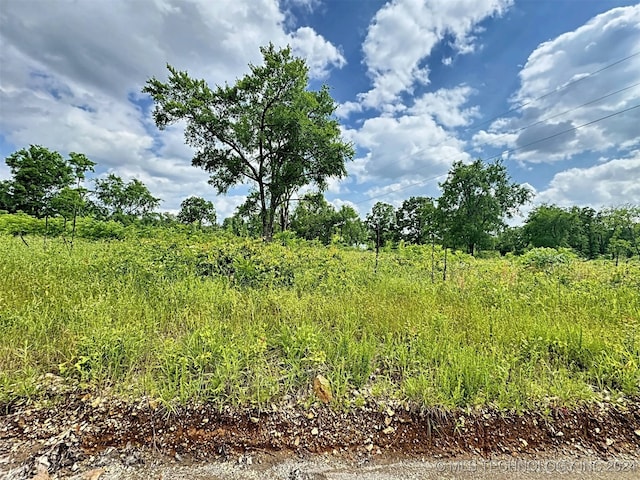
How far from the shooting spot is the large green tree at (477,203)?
2539 cm

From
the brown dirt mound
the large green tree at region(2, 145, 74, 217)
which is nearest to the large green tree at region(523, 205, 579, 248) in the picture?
the brown dirt mound

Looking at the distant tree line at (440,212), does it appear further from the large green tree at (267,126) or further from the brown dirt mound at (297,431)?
the brown dirt mound at (297,431)

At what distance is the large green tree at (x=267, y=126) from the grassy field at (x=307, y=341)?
40.8ft

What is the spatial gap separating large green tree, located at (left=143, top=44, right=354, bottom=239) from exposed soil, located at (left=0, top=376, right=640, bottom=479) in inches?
560

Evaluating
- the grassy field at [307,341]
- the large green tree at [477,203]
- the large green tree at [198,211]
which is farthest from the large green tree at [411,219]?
the grassy field at [307,341]

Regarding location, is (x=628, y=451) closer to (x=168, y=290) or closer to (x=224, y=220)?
(x=168, y=290)

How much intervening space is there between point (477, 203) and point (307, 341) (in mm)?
27489

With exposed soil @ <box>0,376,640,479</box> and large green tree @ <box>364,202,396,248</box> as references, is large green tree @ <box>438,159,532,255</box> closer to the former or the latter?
large green tree @ <box>364,202,396,248</box>

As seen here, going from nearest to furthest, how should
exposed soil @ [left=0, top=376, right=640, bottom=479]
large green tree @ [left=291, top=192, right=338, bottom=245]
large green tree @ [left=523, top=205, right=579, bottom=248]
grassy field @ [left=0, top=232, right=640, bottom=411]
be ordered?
exposed soil @ [left=0, top=376, right=640, bottom=479]
grassy field @ [left=0, top=232, right=640, bottom=411]
large green tree @ [left=523, top=205, right=579, bottom=248]
large green tree @ [left=291, top=192, right=338, bottom=245]

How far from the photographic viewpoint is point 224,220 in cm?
2645

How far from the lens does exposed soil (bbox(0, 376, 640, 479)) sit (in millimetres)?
1656

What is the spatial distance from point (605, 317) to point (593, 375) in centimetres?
139

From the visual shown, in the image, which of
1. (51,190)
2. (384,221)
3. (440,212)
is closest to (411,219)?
(384,221)

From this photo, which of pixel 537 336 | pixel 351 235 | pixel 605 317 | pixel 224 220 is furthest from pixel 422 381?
pixel 351 235
